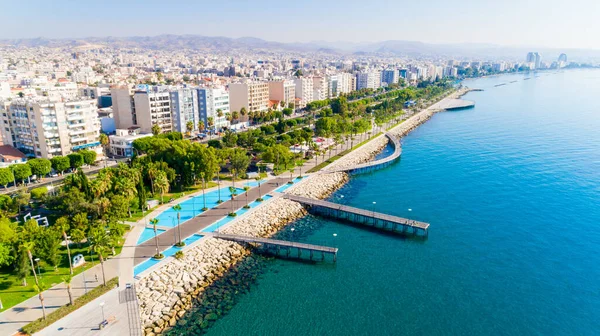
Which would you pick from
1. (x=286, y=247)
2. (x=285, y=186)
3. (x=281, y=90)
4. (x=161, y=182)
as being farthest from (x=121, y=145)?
(x=281, y=90)

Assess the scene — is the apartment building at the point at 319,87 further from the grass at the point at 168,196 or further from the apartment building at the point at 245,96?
the grass at the point at 168,196

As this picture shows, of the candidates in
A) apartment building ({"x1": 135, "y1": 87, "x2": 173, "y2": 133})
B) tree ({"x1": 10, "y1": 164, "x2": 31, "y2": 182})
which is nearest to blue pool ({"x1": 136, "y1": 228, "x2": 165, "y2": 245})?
tree ({"x1": 10, "y1": 164, "x2": 31, "y2": 182})

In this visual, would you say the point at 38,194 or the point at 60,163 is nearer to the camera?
the point at 38,194

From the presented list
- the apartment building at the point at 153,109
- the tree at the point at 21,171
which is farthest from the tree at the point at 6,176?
the apartment building at the point at 153,109

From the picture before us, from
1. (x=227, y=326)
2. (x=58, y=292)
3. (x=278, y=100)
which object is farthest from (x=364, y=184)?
(x=278, y=100)

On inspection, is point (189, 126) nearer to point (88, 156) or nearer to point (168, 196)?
point (88, 156)
